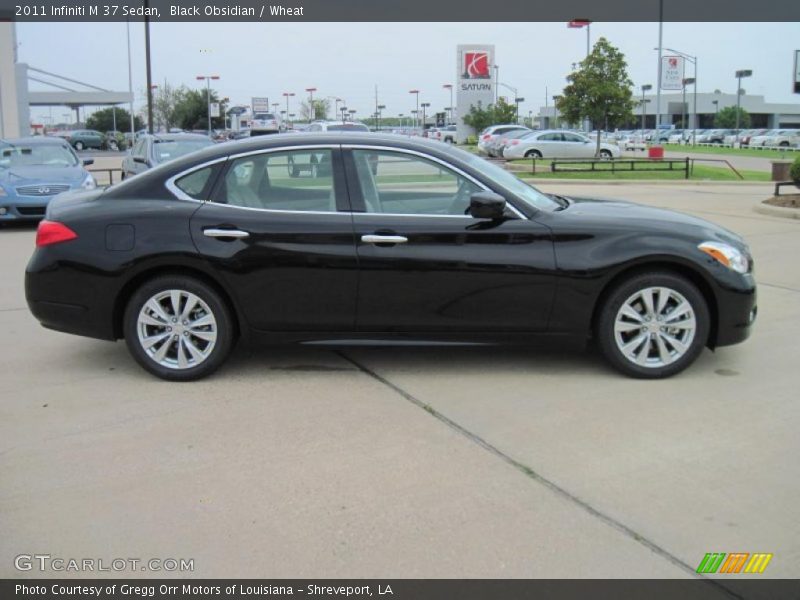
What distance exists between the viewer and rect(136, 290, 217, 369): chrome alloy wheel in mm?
5520

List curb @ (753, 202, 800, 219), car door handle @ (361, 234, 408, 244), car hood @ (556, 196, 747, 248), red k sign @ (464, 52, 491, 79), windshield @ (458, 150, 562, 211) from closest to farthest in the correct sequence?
car door handle @ (361, 234, 408, 244)
car hood @ (556, 196, 747, 248)
windshield @ (458, 150, 562, 211)
curb @ (753, 202, 800, 219)
red k sign @ (464, 52, 491, 79)

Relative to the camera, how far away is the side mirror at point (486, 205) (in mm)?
5340

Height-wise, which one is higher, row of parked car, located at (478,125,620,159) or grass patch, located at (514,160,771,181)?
row of parked car, located at (478,125,620,159)

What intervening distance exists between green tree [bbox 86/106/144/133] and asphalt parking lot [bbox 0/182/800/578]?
311 feet

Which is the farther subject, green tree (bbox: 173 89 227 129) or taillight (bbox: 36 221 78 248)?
green tree (bbox: 173 89 227 129)

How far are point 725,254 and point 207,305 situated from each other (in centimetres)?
348

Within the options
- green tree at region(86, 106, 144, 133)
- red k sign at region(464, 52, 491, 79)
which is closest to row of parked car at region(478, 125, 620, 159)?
red k sign at region(464, 52, 491, 79)

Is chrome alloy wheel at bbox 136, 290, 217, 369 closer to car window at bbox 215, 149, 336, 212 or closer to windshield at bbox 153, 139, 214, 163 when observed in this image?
car window at bbox 215, 149, 336, 212

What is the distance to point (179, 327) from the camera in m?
5.54

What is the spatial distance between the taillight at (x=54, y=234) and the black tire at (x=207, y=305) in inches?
23.6
